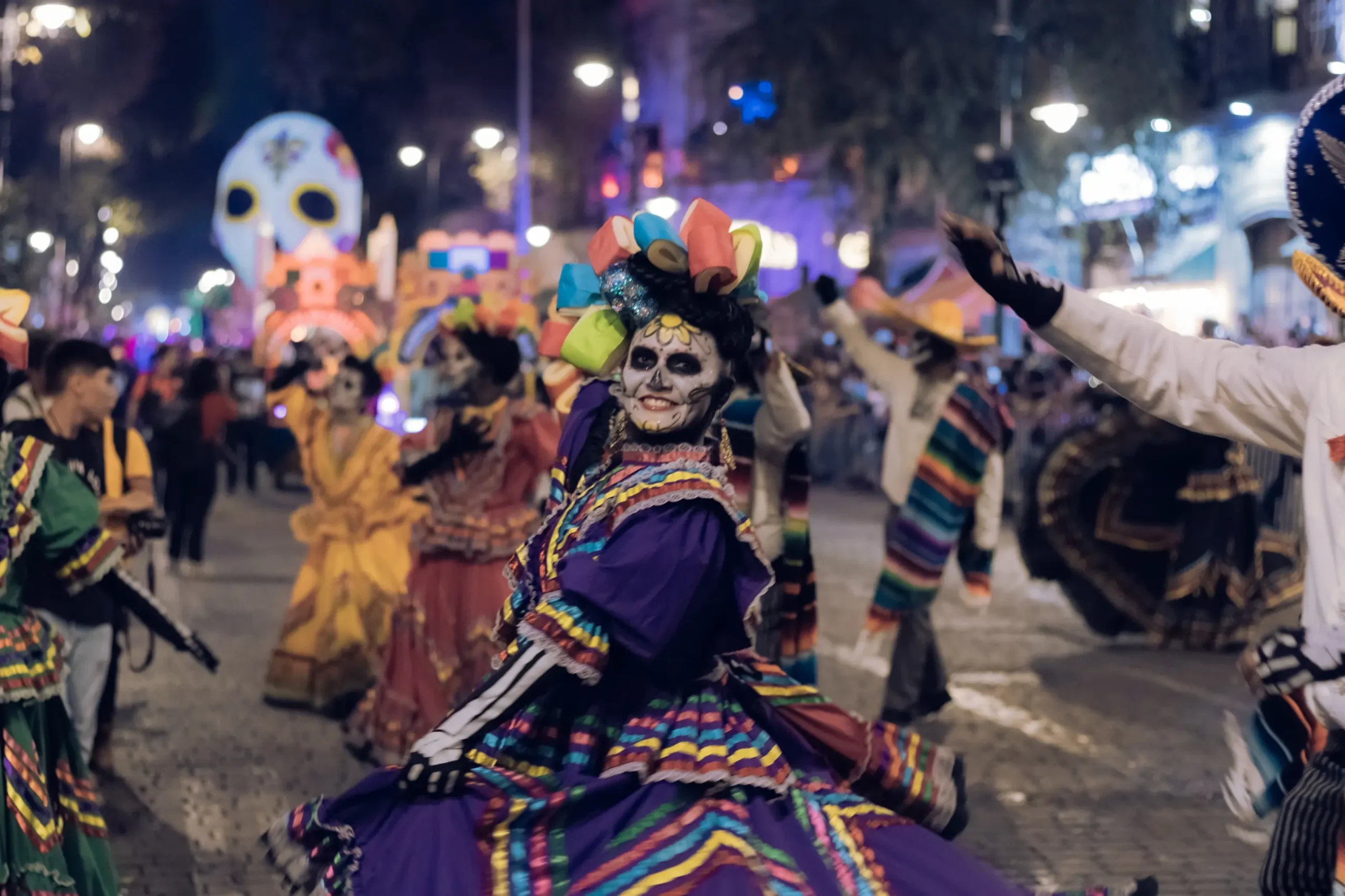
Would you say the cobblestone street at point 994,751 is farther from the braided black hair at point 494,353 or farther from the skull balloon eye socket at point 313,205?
the skull balloon eye socket at point 313,205

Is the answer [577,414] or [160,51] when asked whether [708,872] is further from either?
[160,51]

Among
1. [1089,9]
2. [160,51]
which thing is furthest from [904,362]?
[160,51]

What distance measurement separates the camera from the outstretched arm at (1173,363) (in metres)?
3.55

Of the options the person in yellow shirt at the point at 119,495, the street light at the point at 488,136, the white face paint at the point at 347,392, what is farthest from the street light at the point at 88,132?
the person in yellow shirt at the point at 119,495

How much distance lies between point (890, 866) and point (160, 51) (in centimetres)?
4691

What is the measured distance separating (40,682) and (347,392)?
13.8 ft

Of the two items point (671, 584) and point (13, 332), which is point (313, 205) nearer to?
point (13, 332)

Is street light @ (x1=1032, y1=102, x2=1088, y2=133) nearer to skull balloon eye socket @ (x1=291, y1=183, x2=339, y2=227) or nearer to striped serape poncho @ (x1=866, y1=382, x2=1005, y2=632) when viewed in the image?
striped serape poncho @ (x1=866, y1=382, x2=1005, y2=632)

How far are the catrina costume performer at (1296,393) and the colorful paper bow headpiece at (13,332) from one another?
8.61ft

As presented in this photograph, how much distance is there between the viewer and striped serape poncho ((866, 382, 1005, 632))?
8.25m

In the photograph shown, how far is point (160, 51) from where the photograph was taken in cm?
4634

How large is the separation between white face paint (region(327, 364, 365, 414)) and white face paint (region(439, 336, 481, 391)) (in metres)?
0.65

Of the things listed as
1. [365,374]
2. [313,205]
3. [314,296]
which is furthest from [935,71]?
[365,374]

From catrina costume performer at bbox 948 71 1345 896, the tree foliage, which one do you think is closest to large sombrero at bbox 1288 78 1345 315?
catrina costume performer at bbox 948 71 1345 896
